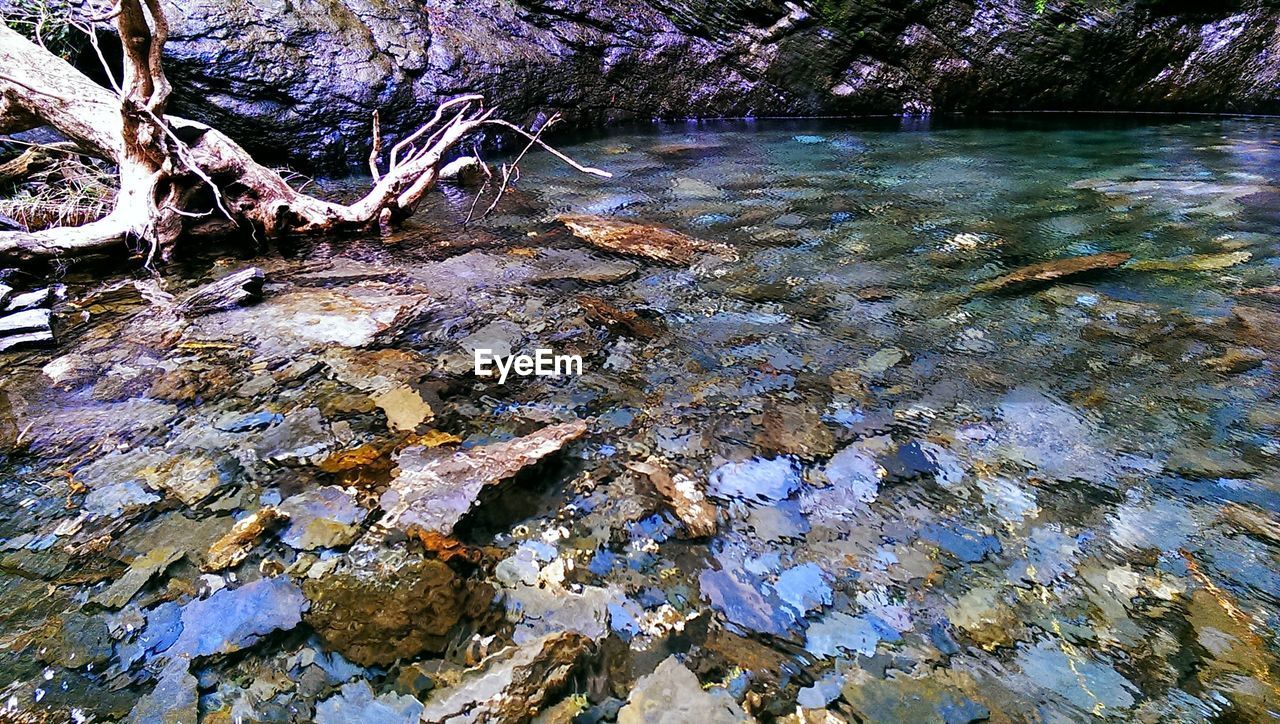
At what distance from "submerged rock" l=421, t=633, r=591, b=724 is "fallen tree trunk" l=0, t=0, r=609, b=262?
319 cm

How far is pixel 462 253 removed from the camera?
4.47m

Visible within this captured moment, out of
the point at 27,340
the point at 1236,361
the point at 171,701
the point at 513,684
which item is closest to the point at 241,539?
the point at 171,701

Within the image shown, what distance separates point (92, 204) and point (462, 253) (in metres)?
2.75

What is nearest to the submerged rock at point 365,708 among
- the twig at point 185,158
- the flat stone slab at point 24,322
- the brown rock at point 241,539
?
the brown rock at point 241,539

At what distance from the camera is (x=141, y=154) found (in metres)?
4.11

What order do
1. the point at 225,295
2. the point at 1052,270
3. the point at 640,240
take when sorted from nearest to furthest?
the point at 225,295 < the point at 1052,270 < the point at 640,240

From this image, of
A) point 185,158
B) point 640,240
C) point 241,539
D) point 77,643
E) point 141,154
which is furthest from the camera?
point 640,240

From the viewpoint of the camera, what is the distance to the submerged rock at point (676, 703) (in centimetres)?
147

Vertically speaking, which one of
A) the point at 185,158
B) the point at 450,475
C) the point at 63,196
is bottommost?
the point at 450,475

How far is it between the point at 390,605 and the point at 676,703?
0.81 meters

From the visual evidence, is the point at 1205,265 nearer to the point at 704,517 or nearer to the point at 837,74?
the point at 704,517

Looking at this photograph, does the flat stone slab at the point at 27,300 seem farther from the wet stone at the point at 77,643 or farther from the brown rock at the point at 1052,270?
the brown rock at the point at 1052,270

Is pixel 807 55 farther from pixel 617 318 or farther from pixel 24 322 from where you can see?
pixel 24 322

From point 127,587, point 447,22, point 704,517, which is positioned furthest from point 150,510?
point 447,22
